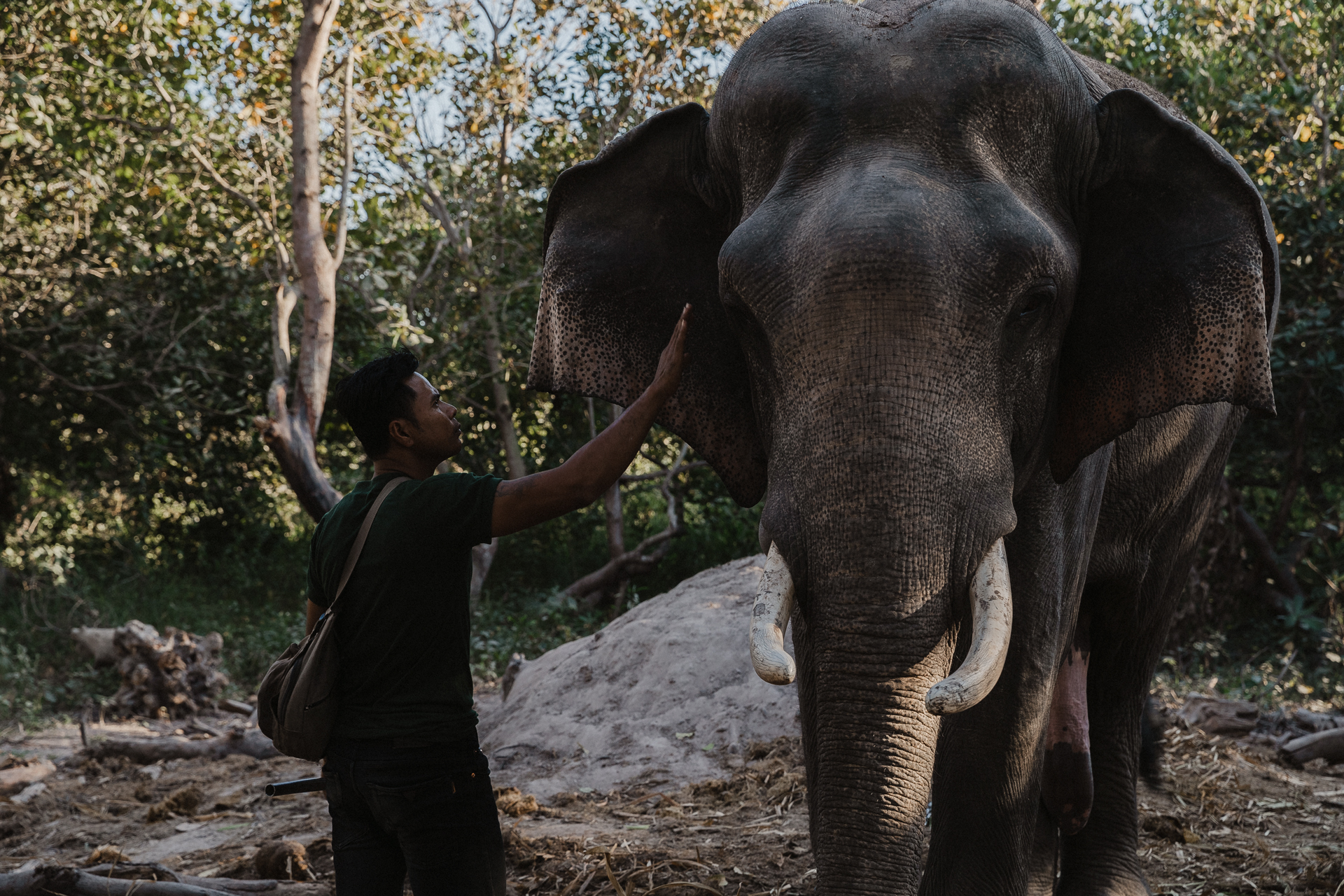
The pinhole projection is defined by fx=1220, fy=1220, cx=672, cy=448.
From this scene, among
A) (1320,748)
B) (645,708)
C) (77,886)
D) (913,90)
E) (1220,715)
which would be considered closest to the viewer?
(913,90)

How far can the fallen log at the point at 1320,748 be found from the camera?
21.0 feet

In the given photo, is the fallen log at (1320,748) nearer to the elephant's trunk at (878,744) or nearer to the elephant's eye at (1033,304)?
the elephant's eye at (1033,304)

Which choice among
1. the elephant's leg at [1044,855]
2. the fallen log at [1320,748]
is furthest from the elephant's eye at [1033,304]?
the fallen log at [1320,748]

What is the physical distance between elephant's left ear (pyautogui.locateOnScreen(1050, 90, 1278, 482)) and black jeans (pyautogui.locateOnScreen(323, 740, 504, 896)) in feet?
5.45

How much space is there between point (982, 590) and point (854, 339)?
1.78ft

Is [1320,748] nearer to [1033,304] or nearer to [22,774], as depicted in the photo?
[1033,304]

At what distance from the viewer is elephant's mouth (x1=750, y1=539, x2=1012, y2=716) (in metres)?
2.06

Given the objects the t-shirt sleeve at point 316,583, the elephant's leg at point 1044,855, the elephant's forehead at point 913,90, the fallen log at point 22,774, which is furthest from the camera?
the fallen log at point 22,774

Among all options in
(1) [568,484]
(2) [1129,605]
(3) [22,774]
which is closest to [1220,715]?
(2) [1129,605]

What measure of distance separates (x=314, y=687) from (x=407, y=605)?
0.26m

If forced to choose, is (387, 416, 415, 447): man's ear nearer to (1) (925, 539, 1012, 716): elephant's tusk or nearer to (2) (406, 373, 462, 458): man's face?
(2) (406, 373, 462, 458): man's face

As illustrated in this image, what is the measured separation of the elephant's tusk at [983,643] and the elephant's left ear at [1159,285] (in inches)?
33.3

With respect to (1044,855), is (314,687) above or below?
above

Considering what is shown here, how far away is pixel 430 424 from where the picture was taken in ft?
9.05
